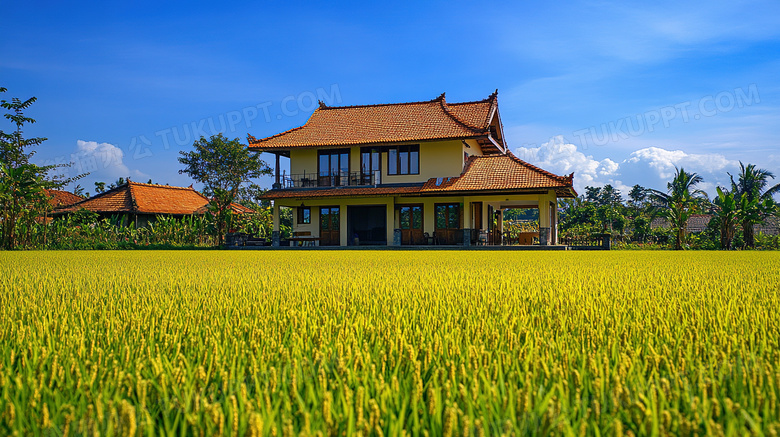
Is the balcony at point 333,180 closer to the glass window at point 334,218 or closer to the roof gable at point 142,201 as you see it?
the glass window at point 334,218

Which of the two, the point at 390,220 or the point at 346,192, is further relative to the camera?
the point at 390,220

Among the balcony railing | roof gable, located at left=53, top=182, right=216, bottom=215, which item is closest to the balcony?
the balcony railing

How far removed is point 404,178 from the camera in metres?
21.9

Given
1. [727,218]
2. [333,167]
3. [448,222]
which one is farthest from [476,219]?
[727,218]

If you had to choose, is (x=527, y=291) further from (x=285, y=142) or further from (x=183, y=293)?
(x=285, y=142)

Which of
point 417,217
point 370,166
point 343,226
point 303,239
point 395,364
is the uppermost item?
point 370,166

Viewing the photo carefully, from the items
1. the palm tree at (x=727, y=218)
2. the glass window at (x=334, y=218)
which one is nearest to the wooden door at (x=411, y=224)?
the glass window at (x=334, y=218)

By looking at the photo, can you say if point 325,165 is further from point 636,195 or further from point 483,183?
point 636,195

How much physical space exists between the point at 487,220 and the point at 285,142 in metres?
8.93

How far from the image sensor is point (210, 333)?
2273 mm

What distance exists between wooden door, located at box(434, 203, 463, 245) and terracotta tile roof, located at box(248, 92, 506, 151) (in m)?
2.75

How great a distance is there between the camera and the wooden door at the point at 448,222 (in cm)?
2105

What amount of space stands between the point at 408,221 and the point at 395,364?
20139mm

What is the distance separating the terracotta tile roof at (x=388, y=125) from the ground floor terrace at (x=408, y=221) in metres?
2.34
